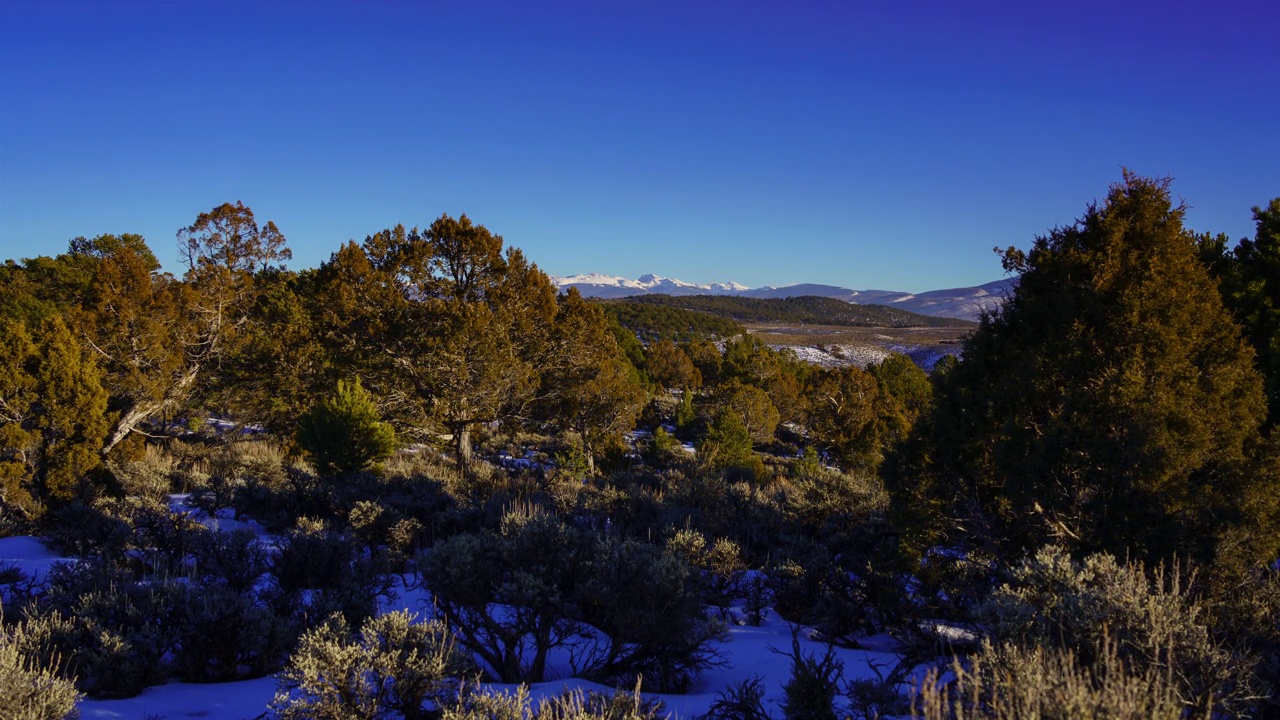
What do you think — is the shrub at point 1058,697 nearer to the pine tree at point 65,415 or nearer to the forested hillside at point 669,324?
the pine tree at point 65,415

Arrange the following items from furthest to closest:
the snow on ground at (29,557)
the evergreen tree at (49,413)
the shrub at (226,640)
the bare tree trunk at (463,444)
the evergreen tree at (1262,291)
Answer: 1. the bare tree trunk at (463,444)
2. the evergreen tree at (49,413)
3. the evergreen tree at (1262,291)
4. the snow on ground at (29,557)
5. the shrub at (226,640)

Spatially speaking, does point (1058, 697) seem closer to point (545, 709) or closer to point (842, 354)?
point (545, 709)

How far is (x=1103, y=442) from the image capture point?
4.89 metres

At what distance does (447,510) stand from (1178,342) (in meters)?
7.96

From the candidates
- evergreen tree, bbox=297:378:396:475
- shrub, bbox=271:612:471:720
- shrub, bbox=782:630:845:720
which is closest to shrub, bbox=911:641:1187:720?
shrub, bbox=782:630:845:720

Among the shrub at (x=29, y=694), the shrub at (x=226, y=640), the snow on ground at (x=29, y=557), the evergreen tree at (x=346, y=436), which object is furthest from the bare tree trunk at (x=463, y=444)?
the shrub at (x=29, y=694)

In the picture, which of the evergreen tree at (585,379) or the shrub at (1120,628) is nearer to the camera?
the shrub at (1120,628)

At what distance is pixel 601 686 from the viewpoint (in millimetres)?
4223

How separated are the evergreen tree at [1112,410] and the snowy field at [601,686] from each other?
151 centimetres

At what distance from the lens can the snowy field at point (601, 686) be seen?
361cm

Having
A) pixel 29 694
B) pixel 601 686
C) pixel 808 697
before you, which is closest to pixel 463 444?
pixel 601 686

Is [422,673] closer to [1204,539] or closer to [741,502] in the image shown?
[1204,539]

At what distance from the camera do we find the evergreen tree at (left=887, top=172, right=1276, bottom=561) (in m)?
4.74

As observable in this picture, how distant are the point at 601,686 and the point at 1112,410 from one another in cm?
429
